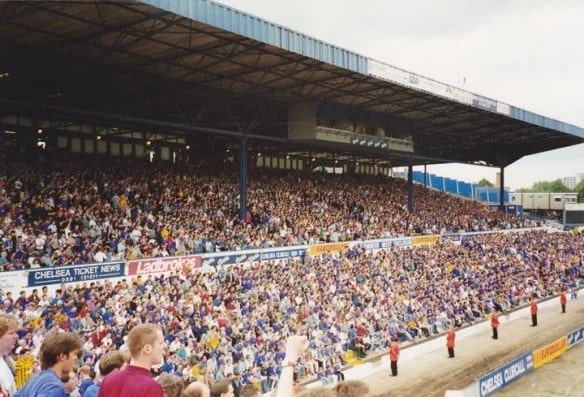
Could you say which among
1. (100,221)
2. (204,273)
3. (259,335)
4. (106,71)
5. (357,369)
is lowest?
(357,369)

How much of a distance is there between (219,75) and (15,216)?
36.0 ft

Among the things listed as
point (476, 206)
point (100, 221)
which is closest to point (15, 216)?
point (100, 221)

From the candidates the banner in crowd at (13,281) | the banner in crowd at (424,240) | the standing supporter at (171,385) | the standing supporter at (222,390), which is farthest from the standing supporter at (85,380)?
the banner in crowd at (424,240)

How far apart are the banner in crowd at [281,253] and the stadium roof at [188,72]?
23.7ft

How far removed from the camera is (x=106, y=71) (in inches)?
902

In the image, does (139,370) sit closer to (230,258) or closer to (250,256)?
Answer: (230,258)

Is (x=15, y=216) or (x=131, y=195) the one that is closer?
(x=15, y=216)

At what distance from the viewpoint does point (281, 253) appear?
25.0m

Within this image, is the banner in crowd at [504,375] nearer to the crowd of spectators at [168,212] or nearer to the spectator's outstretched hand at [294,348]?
the crowd of spectators at [168,212]

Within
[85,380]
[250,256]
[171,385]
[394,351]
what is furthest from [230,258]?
[171,385]

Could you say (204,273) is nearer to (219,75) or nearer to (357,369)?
(357,369)

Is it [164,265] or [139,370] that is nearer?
[139,370]

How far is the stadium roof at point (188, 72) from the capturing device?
57.1 feet

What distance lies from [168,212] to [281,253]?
564 cm
